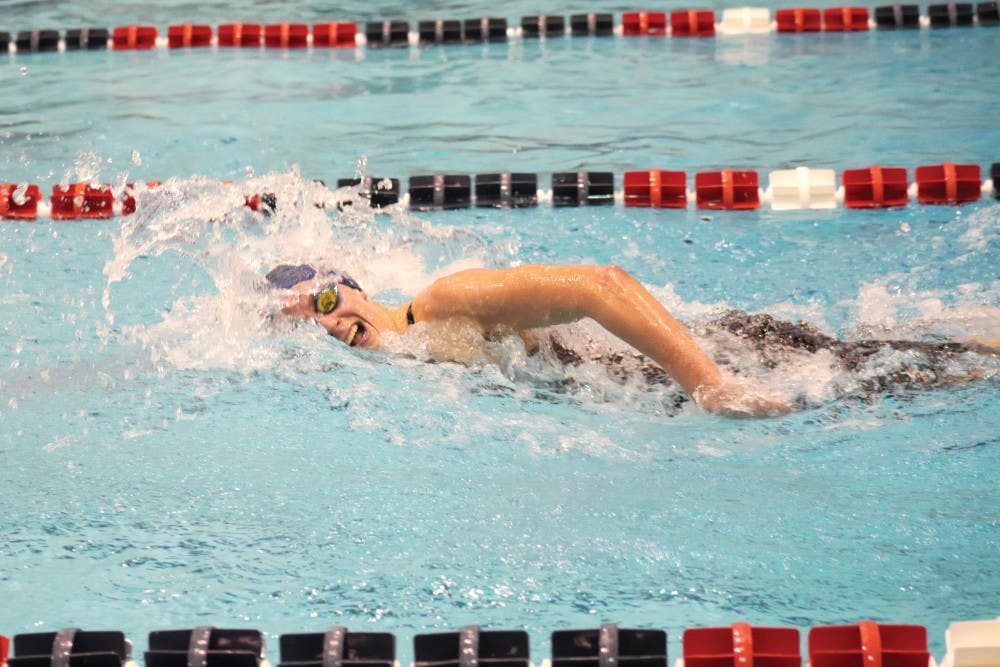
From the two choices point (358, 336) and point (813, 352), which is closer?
point (813, 352)

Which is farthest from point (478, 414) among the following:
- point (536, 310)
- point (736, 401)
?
point (736, 401)

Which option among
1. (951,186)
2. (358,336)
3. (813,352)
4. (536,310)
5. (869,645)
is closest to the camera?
(869,645)

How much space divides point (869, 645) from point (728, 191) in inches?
130

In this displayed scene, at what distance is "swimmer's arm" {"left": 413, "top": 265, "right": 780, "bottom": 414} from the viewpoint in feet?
11.1

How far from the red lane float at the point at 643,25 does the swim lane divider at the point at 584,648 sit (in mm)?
6109

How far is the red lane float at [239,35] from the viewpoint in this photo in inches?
327

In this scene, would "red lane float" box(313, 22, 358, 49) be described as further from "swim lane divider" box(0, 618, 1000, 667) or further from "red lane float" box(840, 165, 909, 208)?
"swim lane divider" box(0, 618, 1000, 667)

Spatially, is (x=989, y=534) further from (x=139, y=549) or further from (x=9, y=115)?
(x=9, y=115)

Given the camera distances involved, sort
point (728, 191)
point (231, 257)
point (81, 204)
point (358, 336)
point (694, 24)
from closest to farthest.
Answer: point (358, 336)
point (231, 257)
point (728, 191)
point (81, 204)
point (694, 24)

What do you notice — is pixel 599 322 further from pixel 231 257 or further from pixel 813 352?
pixel 231 257

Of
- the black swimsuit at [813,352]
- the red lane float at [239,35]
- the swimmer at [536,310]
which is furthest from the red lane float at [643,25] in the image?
the swimmer at [536,310]

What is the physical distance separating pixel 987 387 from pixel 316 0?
22.3ft

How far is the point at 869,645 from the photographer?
2.50 metres

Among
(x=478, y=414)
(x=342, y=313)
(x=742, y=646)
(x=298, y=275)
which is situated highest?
(x=298, y=275)
